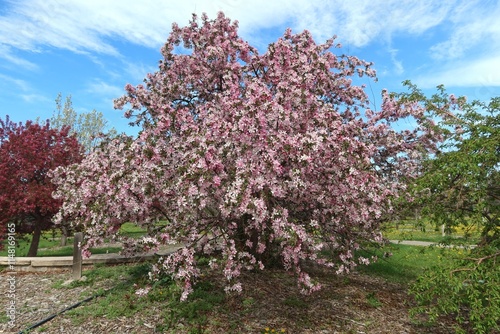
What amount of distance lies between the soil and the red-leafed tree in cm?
373

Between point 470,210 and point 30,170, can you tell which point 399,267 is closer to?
point 470,210

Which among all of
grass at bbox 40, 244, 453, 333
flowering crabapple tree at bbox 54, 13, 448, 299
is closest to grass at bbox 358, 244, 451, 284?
grass at bbox 40, 244, 453, 333

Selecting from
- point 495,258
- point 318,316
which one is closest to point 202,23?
point 318,316

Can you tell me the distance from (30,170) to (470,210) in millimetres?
13714

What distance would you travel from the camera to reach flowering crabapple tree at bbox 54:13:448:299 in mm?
6391

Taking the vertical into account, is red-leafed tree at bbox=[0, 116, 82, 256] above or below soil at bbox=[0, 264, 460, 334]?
→ above

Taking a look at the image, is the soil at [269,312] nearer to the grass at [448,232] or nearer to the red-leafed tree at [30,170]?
the grass at [448,232]

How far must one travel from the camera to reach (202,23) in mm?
10195

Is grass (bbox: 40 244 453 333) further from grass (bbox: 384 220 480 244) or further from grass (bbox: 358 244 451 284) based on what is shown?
grass (bbox: 358 244 451 284)

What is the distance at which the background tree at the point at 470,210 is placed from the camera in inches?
241

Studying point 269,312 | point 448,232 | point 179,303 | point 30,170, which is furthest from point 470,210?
point 30,170

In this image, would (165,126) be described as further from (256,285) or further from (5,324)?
(5,324)

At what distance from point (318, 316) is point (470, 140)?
4545 mm

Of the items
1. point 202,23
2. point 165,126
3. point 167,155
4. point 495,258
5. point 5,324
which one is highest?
point 202,23
